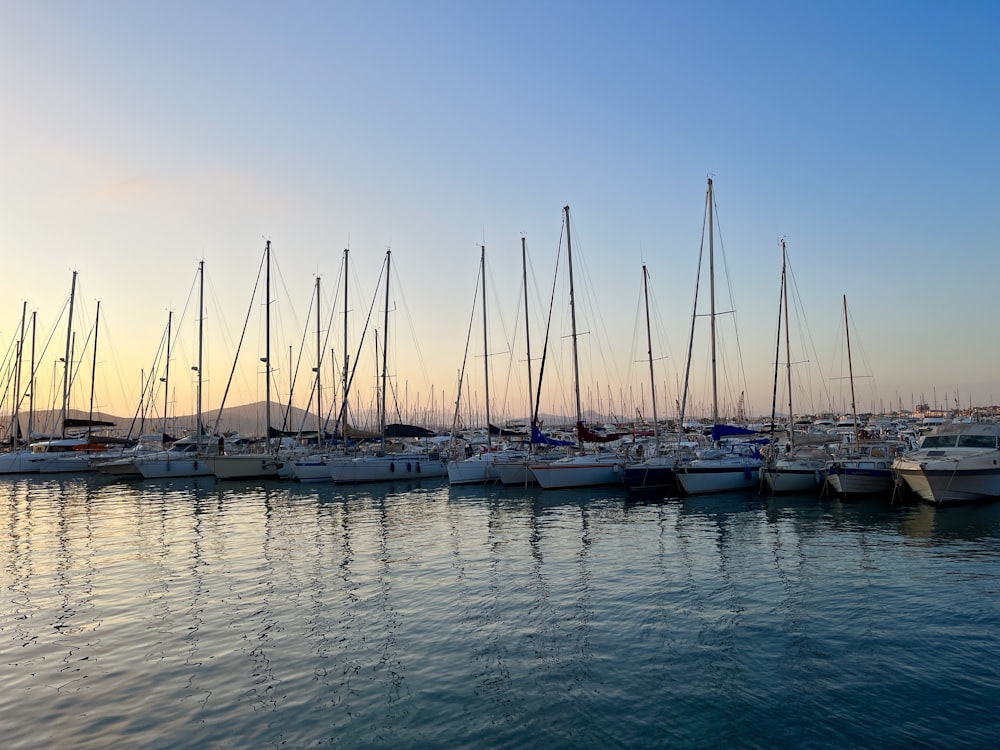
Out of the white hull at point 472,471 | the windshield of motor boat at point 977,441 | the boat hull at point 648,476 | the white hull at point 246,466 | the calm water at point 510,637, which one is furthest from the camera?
the white hull at point 246,466

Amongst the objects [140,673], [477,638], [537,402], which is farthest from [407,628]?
[537,402]

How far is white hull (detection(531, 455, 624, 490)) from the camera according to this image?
4234cm

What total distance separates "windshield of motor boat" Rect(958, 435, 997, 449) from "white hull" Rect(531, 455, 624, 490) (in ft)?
59.3

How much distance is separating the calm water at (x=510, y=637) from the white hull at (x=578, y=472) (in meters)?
15.9

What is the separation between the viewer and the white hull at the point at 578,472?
42344 mm

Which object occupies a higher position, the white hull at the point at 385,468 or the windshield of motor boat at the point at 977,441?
the windshield of motor boat at the point at 977,441

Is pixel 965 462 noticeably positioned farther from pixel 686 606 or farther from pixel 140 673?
→ pixel 140 673

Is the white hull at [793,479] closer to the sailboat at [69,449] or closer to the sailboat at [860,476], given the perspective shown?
the sailboat at [860,476]

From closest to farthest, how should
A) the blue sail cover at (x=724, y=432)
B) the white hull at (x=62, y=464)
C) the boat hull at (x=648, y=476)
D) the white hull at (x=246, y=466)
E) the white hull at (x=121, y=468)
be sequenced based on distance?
the boat hull at (x=648, y=476)
the blue sail cover at (x=724, y=432)
the white hull at (x=246, y=466)
the white hull at (x=121, y=468)
the white hull at (x=62, y=464)

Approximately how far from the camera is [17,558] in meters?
22.1

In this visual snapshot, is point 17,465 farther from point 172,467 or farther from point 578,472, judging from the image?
point 578,472

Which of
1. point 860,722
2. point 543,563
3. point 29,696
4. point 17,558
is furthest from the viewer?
point 17,558

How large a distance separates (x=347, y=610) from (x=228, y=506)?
24.0m

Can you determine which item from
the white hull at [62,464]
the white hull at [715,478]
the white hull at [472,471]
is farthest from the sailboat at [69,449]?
the white hull at [715,478]
